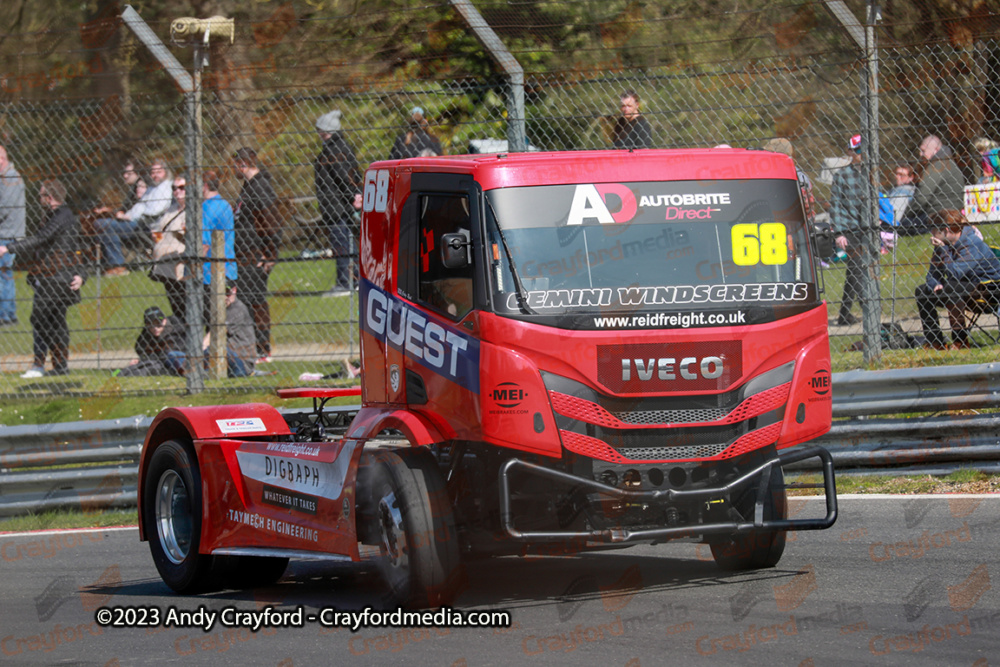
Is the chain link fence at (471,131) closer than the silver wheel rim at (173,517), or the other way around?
the silver wheel rim at (173,517)

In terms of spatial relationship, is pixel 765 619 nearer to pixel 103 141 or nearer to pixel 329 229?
pixel 329 229

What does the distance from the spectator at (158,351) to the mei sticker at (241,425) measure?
4.80m

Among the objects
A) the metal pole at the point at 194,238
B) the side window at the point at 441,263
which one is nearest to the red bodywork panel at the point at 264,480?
the side window at the point at 441,263

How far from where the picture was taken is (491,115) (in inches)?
468

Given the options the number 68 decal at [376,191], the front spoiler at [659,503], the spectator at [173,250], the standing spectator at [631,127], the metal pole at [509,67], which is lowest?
the front spoiler at [659,503]

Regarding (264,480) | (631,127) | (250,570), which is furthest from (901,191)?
(250,570)

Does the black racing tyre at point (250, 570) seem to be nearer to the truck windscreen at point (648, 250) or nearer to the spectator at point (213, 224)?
the truck windscreen at point (648, 250)

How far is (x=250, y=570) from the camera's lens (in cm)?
832

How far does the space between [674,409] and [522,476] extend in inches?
32.8

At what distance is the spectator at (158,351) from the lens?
13258 millimetres

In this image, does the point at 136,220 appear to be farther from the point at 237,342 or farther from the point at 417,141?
the point at 417,141

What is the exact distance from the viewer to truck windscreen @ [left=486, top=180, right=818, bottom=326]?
681 cm

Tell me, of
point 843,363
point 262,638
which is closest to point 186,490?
point 262,638

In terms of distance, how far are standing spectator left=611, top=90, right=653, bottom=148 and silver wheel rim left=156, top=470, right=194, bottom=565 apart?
4.48 m
